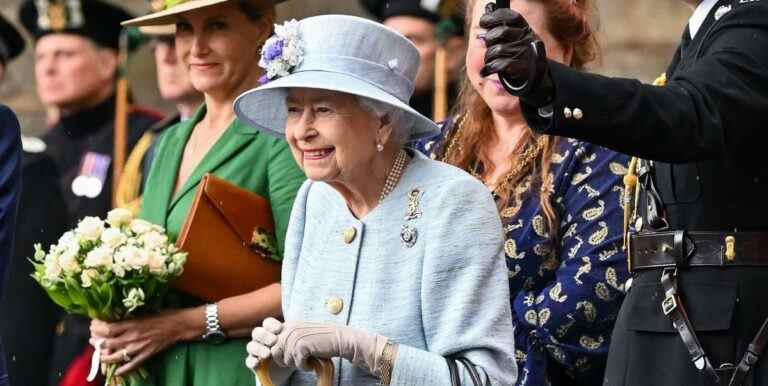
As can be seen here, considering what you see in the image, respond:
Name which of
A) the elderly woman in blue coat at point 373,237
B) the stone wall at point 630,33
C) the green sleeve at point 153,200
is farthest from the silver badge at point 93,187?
the elderly woman in blue coat at point 373,237

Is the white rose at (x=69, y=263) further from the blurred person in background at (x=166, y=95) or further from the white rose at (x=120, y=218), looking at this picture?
the blurred person in background at (x=166, y=95)

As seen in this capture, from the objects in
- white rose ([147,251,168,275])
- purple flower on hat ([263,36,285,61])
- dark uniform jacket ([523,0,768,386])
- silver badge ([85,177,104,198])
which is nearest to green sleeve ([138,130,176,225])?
white rose ([147,251,168,275])

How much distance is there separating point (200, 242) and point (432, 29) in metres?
2.88

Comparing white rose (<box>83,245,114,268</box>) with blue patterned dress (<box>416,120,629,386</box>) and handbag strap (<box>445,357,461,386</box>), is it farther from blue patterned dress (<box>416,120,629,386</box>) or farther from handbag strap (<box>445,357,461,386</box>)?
handbag strap (<box>445,357,461,386</box>)

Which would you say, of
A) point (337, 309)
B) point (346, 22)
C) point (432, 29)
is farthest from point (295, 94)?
point (432, 29)

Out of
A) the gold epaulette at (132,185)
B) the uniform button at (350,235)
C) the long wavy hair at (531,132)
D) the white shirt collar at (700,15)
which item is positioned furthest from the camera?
the gold epaulette at (132,185)

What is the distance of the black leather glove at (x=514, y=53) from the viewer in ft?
12.9

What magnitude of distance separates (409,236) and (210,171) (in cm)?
139

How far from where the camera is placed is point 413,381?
15.3 feet

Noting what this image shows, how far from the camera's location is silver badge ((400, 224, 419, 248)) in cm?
482

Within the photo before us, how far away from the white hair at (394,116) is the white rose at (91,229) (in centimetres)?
126

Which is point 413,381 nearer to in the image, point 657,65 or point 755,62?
point 755,62

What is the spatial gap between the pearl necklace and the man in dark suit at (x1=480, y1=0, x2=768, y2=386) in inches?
24.8

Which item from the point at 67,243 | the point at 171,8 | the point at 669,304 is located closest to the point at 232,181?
the point at 67,243
